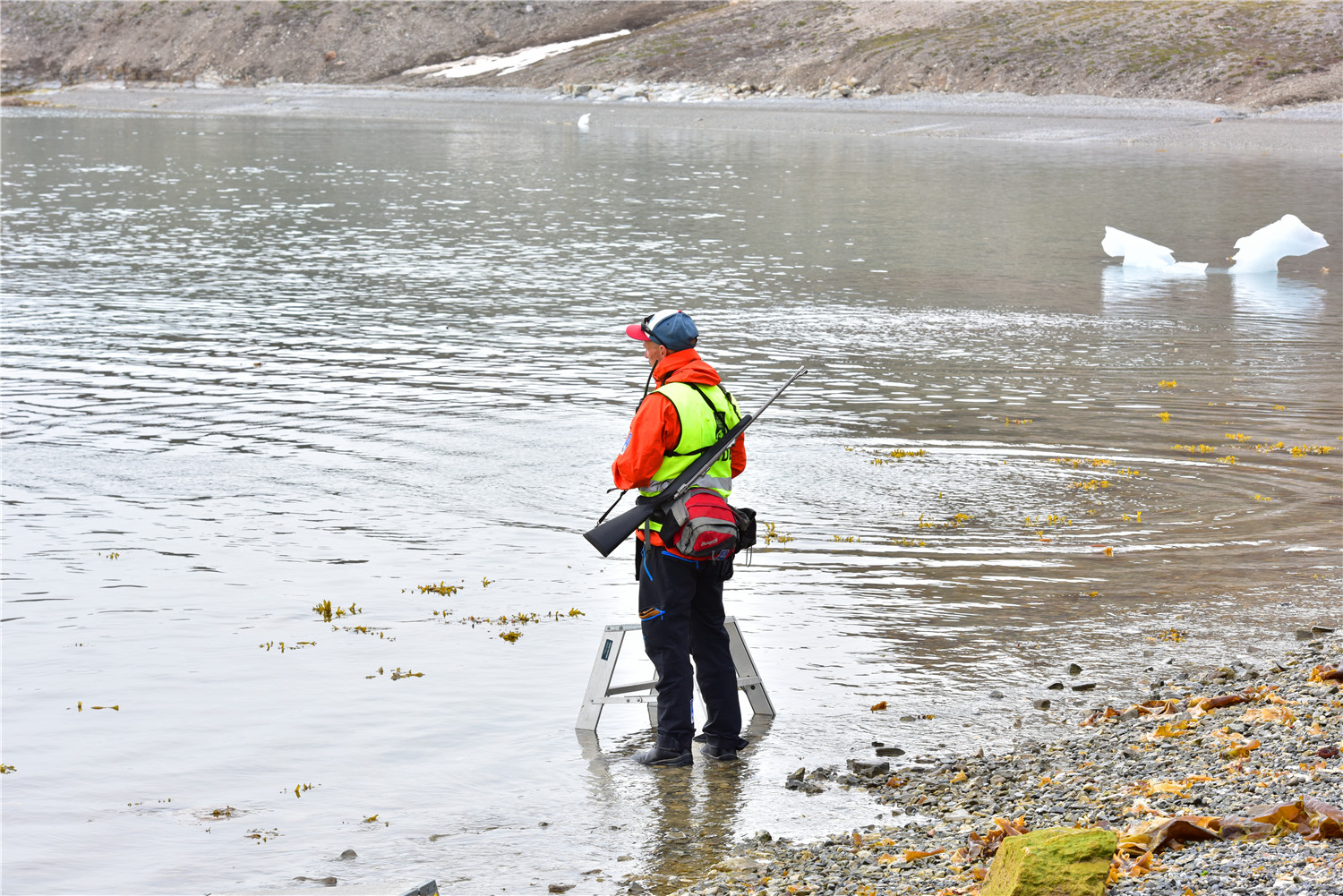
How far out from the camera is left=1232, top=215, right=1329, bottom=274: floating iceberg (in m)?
22.7

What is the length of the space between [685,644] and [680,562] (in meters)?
0.42

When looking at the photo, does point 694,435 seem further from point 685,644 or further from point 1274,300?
point 1274,300

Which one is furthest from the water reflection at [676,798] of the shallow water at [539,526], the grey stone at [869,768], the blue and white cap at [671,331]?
the blue and white cap at [671,331]

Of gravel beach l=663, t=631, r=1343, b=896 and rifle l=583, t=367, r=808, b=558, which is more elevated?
rifle l=583, t=367, r=808, b=558

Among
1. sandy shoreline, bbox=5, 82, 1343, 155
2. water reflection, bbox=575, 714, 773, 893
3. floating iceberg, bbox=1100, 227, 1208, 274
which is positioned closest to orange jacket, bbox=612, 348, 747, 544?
water reflection, bbox=575, 714, 773, 893

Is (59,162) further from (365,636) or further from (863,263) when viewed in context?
(365,636)

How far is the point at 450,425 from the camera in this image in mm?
13297

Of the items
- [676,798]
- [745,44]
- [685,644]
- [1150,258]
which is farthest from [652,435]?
[745,44]

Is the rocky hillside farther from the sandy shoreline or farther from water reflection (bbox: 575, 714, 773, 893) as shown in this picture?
water reflection (bbox: 575, 714, 773, 893)

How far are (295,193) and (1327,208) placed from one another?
2636 cm

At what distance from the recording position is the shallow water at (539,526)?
6.24 meters

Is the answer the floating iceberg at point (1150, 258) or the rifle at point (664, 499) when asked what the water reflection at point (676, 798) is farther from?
the floating iceberg at point (1150, 258)

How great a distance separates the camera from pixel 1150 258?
23562mm

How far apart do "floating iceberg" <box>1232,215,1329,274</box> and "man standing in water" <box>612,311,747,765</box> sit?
19.1 metres
